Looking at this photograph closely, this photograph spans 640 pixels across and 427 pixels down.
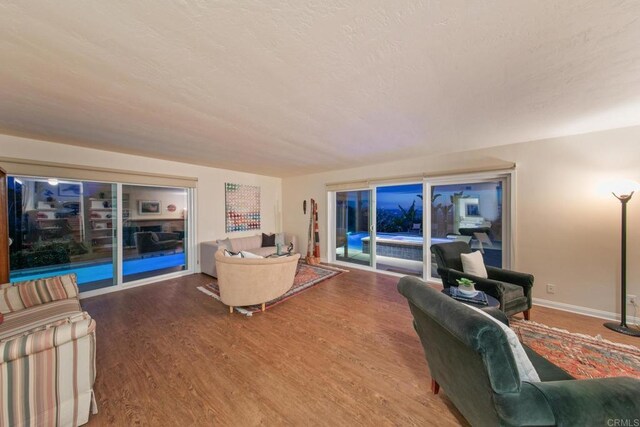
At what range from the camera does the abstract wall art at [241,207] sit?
510 centimetres

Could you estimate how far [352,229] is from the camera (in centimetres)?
530

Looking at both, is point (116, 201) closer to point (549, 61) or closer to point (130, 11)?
point (130, 11)

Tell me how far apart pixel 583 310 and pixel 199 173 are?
649 cm

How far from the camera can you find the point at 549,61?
4.64 feet

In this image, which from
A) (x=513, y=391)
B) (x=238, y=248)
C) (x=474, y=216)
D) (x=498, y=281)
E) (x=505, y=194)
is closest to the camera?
(x=513, y=391)

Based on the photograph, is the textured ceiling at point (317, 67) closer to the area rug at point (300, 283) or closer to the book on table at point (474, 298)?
the book on table at point (474, 298)

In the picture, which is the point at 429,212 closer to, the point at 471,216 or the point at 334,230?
the point at 471,216

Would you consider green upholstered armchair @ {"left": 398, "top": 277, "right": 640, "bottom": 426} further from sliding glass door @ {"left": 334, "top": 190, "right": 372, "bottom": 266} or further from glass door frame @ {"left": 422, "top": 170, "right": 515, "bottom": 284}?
sliding glass door @ {"left": 334, "top": 190, "right": 372, "bottom": 266}

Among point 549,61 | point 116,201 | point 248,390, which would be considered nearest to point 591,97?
point 549,61

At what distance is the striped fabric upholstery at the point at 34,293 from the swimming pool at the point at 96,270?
1714 mm

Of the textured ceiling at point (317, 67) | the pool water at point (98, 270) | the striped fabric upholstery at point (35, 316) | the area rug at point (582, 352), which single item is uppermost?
the textured ceiling at point (317, 67)

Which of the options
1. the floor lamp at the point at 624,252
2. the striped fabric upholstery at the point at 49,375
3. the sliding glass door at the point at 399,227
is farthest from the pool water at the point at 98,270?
the floor lamp at the point at 624,252

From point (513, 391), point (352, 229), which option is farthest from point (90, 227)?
point (513, 391)

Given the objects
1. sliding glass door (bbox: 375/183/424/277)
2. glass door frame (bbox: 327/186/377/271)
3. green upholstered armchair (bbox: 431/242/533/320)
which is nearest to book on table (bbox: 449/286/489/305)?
green upholstered armchair (bbox: 431/242/533/320)
